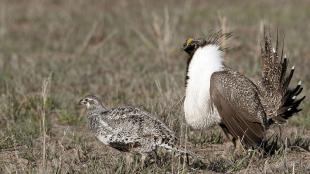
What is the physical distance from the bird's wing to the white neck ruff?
9cm

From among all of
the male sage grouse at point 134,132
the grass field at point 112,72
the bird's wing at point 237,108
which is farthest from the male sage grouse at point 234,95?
the male sage grouse at point 134,132

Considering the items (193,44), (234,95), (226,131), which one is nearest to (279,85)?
(234,95)

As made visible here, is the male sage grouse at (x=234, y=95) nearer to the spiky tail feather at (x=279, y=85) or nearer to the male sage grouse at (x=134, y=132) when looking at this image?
the spiky tail feather at (x=279, y=85)

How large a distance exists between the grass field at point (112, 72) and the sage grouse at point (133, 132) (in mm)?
121

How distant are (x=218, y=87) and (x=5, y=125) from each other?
2.23m

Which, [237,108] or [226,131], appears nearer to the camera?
[237,108]

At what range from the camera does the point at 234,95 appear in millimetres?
5617

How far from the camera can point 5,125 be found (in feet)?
21.8

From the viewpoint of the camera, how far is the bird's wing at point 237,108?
555cm

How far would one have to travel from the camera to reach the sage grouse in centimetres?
492

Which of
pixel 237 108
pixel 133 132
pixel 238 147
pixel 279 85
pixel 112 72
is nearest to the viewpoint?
pixel 133 132

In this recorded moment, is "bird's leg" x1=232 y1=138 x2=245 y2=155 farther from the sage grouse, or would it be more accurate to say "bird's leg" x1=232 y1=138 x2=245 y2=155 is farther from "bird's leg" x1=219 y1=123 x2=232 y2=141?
the sage grouse

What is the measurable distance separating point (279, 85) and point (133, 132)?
5.05ft

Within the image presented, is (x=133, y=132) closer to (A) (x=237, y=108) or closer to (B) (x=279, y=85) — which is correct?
(A) (x=237, y=108)
